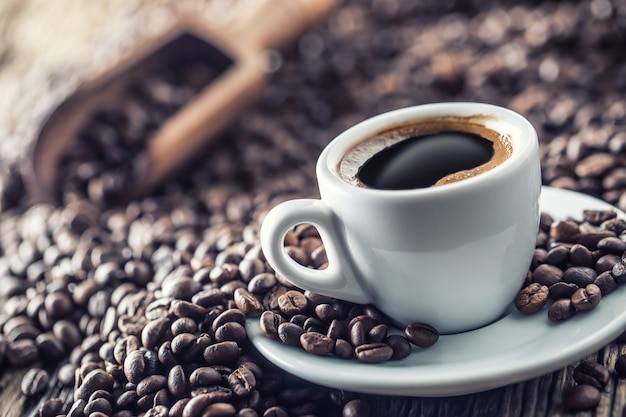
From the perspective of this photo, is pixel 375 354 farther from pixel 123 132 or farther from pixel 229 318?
pixel 123 132

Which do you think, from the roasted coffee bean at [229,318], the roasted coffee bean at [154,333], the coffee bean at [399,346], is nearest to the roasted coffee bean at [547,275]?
the coffee bean at [399,346]

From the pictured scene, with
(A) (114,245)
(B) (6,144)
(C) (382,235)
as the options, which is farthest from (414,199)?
(B) (6,144)

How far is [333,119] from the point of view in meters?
2.17

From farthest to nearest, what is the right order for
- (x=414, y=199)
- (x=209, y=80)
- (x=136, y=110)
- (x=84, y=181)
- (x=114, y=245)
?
(x=209, y=80), (x=136, y=110), (x=84, y=181), (x=114, y=245), (x=414, y=199)

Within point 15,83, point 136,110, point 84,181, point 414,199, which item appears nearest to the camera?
point 414,199

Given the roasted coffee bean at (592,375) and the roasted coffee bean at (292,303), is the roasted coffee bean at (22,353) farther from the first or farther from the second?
the roasted coffee bean at (592,375)

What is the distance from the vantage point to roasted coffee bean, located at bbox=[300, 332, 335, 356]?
0.98 meters

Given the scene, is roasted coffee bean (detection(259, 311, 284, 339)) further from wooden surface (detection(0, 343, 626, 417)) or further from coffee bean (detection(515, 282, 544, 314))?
coffee bean (detection(515, 282, 544, 314))

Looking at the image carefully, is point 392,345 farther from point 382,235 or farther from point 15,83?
point 15,83

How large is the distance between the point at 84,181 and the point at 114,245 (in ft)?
1.10

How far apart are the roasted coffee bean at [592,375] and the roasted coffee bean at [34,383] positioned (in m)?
0.93

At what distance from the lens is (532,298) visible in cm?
103

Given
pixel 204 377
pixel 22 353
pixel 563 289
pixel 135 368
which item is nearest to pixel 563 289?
pixel 563 289

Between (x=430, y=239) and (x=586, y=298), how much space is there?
0.25 metres
